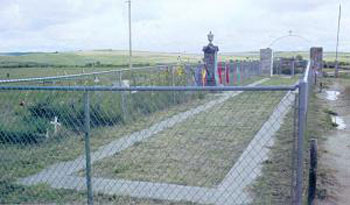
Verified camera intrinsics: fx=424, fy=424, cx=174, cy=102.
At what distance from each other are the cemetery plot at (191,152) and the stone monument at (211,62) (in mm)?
6801

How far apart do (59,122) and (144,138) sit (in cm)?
189

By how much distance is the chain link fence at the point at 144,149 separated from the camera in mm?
5234

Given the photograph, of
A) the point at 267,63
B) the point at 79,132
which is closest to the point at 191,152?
the point at 79,132

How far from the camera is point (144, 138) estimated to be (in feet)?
29.4

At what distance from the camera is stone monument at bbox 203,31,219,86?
18.8 metres

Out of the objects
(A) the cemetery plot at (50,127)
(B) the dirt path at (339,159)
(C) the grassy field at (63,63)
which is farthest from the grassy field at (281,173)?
(C) the grassy field at (63,63)

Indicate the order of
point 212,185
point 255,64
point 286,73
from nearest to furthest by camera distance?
point 212,185, point 255,64, point 286,73

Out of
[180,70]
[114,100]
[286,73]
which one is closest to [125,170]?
[114,100]

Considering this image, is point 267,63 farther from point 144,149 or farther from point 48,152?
point 48,152

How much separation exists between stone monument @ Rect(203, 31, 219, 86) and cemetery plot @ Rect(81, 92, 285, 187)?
6.80 metres

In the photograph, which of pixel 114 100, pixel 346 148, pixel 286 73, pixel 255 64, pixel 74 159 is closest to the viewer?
pixel 74 159

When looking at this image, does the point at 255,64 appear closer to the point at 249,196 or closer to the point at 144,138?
the point at 144,138

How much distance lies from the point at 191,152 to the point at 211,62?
455 inches

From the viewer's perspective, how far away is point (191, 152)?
25.8ft
